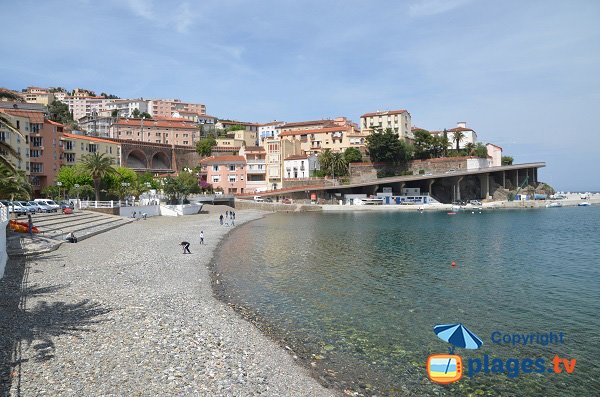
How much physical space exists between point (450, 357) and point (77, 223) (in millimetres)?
38549

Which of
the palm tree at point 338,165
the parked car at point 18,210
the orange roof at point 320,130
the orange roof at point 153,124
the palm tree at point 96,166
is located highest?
the orange roof at point 153,124

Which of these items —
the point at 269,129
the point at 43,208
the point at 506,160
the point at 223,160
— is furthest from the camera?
the point at 269,129

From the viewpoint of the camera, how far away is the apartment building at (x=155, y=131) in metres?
116

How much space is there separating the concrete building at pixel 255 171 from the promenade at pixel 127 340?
8112 cm

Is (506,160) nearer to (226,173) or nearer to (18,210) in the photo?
(226,173)

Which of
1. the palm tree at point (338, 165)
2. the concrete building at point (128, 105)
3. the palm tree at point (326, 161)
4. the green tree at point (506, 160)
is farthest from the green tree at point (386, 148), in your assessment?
the concrete building at point (128, 105)

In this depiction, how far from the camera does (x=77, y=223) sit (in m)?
40.8

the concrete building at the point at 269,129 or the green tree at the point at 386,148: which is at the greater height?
the concrete building at the point at 269,129

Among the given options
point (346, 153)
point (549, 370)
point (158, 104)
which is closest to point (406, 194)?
point (346, 153)

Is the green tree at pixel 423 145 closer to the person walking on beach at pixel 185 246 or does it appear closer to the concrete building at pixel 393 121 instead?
the concrete building at pixel 393 121

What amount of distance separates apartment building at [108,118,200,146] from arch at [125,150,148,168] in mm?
8723

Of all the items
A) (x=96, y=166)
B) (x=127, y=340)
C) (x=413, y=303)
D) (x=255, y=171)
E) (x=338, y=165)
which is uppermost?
(x=338, y=165)

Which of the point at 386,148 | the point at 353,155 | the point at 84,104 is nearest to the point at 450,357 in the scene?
the point at 386,148

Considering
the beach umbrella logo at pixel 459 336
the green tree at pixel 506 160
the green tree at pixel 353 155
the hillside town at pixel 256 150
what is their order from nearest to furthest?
the beach umbrella logo at pixel 459 336, the hillside town at pixel 256 150, the green tree at pixel 353 155, the green tree at pixel 506 160
